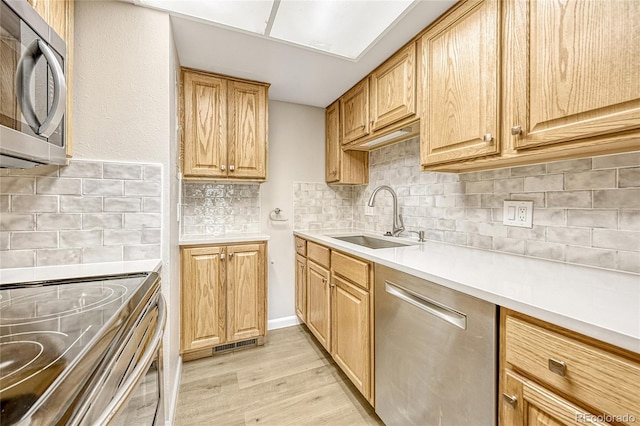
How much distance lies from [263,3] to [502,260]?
1.72 meters

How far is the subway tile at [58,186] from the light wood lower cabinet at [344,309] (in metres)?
Result: 1.44

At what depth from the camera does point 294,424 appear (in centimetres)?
140

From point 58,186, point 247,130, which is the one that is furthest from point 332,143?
point 58,186

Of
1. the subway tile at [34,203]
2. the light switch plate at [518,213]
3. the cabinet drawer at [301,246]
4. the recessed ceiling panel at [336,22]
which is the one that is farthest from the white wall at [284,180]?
the light switch plate at [518,213]

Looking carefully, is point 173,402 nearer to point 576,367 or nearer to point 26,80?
point 26,80

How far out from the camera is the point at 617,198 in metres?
0.98

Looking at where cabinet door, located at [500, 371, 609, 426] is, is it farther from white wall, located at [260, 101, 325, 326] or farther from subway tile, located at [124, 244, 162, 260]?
white wall, located at [260, 101, 325, 326]

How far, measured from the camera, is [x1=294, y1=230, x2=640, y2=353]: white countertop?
1.95ft

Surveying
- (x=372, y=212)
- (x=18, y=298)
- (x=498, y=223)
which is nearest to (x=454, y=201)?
(x=498, y=223)

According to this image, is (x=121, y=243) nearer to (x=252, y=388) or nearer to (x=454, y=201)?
(x=252, y=388)

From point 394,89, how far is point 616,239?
1.33 metres

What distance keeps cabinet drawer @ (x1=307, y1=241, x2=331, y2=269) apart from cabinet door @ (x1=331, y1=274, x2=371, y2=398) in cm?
15

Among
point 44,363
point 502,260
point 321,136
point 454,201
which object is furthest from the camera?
point 321,136

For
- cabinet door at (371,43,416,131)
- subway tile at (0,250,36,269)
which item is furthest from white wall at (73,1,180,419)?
cabinet door at (371,43,416,131)
